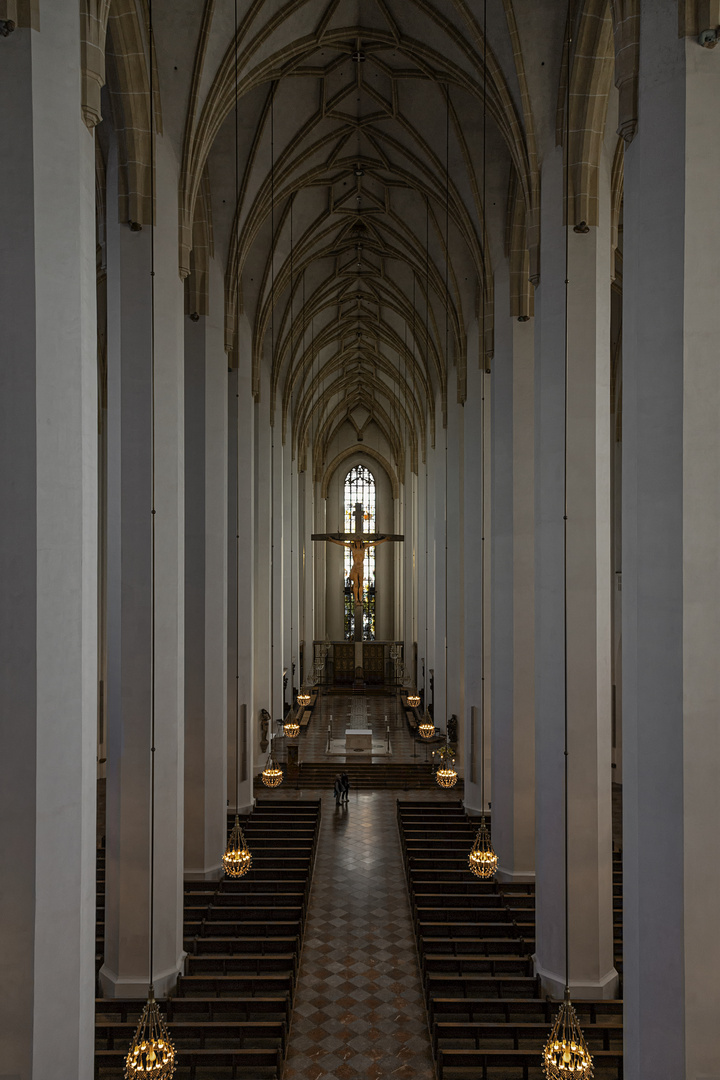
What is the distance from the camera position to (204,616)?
14.9 metres

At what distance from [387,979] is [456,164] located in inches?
590

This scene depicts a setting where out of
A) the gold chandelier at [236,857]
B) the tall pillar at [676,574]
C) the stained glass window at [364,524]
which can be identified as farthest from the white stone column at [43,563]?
the stained glass window at [364,524]

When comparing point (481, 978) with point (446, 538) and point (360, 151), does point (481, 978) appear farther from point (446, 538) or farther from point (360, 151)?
point (360, 151)

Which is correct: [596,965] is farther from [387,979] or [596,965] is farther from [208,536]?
[208,536]

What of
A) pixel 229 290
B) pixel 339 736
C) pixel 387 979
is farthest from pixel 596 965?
pixel 339 736

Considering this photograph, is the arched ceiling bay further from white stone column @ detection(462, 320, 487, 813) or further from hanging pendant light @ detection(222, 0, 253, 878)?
white stone column @ detection(462, 320, 487, 813)

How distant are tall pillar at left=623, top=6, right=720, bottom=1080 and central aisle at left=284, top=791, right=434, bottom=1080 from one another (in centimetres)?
389

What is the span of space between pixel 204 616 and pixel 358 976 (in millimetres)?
6451

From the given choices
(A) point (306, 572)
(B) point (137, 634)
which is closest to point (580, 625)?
(B) point (137, 634)

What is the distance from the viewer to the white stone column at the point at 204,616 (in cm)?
1477

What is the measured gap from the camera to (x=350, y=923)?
1440 centimetres

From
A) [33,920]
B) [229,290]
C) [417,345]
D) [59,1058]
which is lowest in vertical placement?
[59,1058]

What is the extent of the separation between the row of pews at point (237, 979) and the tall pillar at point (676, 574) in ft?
15.1

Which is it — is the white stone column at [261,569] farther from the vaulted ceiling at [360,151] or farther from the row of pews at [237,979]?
the row of pews at [237,979]
